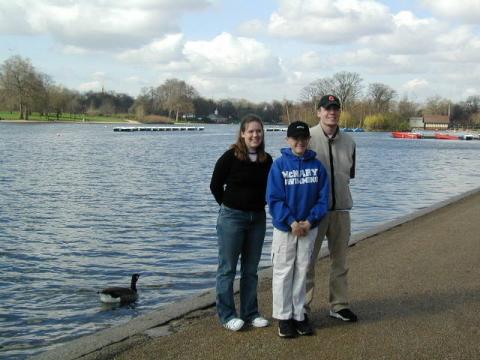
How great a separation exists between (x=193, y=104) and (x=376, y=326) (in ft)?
595

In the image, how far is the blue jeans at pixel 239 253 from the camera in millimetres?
5555

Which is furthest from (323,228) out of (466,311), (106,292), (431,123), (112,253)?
(431,123)

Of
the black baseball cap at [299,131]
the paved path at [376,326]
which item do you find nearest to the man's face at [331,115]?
the black baseball cap at [299,131]

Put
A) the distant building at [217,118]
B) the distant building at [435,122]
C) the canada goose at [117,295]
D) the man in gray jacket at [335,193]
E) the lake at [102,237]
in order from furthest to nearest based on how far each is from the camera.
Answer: the distant building at [217,118] < the distant building at [435,122] < the canada goose at [117,295] < the lake at [102,237] < the man in gray jacket at [335,193]

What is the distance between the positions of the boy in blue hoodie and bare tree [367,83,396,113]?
146 m

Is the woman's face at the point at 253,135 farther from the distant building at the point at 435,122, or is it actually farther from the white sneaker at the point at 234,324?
the distant building at the point at 435,122

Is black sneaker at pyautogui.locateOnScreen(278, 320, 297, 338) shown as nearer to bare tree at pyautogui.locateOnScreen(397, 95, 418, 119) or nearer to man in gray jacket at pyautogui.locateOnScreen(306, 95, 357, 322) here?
man in gray jacket at pyautogui.locateOnScreen(306, 95, 357, 322)

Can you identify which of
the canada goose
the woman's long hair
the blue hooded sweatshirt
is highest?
the woman's long hair

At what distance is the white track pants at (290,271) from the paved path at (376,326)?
0.27 m

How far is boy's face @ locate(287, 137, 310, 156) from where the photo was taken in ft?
17.5

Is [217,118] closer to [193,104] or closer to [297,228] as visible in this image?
[193,104]

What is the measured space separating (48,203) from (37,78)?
357ft

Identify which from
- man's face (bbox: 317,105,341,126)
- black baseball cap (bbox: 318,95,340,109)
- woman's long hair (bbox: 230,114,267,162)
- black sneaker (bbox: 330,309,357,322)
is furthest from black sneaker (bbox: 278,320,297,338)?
black baseball cap (bbox: 318,95,340,109)

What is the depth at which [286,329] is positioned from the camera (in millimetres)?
5395
